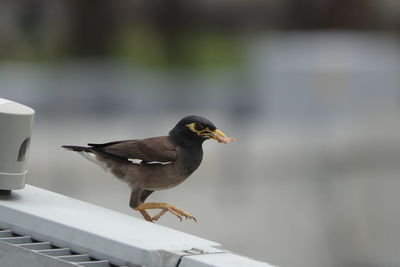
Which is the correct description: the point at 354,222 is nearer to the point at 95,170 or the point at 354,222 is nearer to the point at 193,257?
the point at 95,170

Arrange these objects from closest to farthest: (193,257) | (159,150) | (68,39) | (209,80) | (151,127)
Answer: (193,257)
(159,150)
(151,127)
(209,80)
(68,39)

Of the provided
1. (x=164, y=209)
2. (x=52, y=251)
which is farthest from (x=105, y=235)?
(x=164, y=209)

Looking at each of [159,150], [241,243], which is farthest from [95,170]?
[159,150]

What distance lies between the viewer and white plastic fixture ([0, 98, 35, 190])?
3.37m

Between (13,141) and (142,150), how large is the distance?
4.19ft

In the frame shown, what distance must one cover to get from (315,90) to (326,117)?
36.5 inches

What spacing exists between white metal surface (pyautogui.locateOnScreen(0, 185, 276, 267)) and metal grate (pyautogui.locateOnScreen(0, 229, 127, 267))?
1cm

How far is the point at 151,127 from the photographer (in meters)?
14.6

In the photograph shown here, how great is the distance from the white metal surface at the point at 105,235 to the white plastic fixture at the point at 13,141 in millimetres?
72

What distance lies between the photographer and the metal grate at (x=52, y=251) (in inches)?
118

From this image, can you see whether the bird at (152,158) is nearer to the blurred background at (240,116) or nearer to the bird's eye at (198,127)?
the bird's eye at (198,127)

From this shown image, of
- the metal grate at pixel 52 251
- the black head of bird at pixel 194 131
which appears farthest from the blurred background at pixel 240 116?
the metal grate at pixel 52 251

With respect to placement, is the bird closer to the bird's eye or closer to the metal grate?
the bird's eye

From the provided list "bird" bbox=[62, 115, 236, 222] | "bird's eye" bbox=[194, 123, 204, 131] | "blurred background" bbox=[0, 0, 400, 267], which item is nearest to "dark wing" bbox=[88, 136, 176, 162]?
"bird" bbox=[62, 115, 236, 222]
